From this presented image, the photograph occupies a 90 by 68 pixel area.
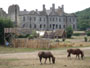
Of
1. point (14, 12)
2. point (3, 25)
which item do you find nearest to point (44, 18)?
point (14, 12)

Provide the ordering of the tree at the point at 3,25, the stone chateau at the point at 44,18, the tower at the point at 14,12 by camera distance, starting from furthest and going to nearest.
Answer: the stone chateau at the point at 44,18
the tower at the point at 14,12
the tree at the point at 3,25

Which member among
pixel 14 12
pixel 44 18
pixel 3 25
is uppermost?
pixel 14 12

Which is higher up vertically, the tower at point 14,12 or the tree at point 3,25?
the tower at point 14,12

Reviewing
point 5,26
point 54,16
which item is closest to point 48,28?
point 54,16

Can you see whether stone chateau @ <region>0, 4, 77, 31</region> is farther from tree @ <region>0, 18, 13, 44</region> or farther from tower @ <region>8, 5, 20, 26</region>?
tree @ <region>0, 18, 13, 44</region>

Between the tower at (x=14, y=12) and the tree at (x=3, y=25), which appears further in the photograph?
the tower at (x=14, y=12)

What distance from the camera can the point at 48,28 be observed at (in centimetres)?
10419

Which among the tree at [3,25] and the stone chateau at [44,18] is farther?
the stone chateau at [44,18]

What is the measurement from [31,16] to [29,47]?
5300 centimetres

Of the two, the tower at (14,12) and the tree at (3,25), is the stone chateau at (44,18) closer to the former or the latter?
the tower at (14,12)

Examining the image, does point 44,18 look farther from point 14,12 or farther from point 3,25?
point 3,25

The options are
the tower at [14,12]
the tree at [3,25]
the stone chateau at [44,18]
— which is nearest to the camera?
the tree at [3,25]

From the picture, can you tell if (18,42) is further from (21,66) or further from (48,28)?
(48,28)

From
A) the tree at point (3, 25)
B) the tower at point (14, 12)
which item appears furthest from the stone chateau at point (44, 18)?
the tree at point (3, 25)
